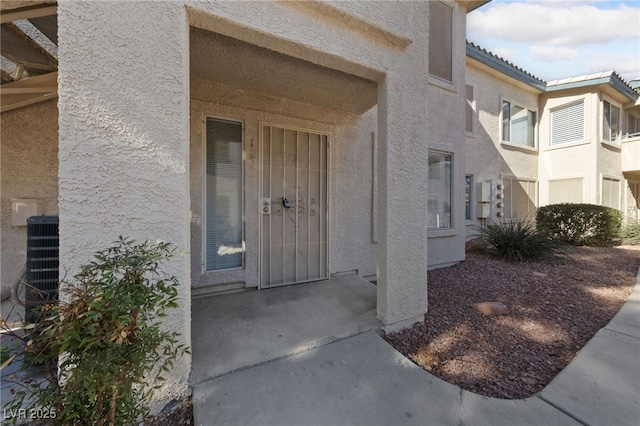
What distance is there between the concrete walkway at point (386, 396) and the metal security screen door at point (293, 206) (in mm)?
1885

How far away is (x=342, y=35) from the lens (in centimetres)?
276

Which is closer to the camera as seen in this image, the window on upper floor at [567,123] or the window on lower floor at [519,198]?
the window on lower floor at [519,198]

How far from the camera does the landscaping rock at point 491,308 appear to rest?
364cm

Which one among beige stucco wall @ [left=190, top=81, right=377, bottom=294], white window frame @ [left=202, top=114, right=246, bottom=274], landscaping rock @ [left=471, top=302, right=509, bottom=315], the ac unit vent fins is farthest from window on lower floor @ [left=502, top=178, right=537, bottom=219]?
the ac unit vent fins

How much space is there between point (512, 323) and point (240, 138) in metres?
4.80

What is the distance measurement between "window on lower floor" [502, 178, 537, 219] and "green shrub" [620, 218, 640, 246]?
264 cm

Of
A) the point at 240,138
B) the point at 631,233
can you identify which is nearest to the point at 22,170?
the point at 240,138

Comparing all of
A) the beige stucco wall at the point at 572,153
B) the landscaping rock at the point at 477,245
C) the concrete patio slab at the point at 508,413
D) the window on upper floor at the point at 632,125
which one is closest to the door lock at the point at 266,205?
the concrete patio slab at the point at 508,413

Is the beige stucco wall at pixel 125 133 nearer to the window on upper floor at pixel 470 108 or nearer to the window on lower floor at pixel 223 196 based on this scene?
the window on lower floor at pixel 223 196

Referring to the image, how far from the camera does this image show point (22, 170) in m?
3.46

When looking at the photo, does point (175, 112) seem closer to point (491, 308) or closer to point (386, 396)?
point (386, 396)

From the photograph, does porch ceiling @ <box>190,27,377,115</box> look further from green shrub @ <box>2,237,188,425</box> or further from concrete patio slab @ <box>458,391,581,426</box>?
concrete patio slab @ <box>458,391,581,426</box>

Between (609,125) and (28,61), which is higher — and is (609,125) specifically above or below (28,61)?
above

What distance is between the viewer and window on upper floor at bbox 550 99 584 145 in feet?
33.7
